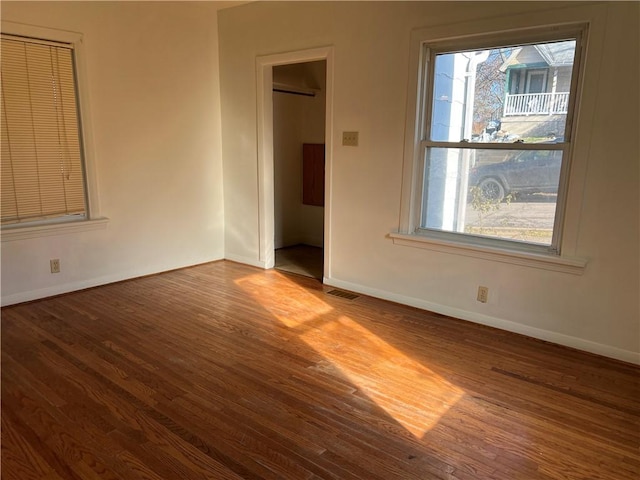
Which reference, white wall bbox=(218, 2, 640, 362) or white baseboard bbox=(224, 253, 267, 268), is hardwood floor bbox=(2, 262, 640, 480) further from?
white baseboard bbox=(224, 253, 267, 268)

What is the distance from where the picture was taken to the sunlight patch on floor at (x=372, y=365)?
2.30 m

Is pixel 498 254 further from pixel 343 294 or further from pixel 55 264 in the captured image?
pixel 55 264

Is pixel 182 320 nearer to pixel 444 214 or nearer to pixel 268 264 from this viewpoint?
pixel 268 264

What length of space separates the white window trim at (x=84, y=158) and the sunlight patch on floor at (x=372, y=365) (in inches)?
64.0

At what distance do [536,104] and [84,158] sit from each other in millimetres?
3504

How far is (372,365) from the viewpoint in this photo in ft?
8.96

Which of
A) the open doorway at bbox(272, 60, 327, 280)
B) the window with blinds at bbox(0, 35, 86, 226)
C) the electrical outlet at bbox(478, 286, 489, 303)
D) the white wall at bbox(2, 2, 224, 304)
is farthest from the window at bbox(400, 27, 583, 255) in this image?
the window with blinds at bbox(0, 35, 86, 226)

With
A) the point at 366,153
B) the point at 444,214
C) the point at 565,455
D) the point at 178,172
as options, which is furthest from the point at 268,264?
the point at 565,455

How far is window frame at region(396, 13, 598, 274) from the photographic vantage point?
2777 millimetres

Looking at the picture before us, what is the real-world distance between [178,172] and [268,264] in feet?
4.23

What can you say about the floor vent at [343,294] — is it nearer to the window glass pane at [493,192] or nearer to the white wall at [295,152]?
the window glass pane at [493,192]

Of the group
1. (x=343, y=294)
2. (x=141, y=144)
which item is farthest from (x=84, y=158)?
(x=343, y=294)

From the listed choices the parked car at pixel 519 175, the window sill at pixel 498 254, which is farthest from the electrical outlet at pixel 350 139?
the parked car at pixel 519 175

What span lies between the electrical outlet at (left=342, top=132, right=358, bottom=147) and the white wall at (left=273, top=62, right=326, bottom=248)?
1.80m
